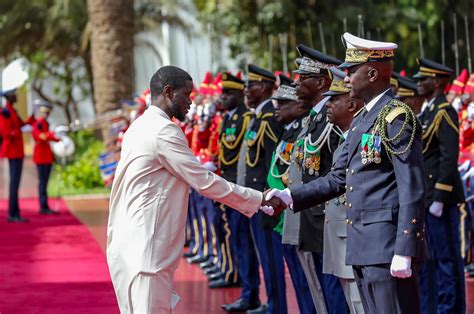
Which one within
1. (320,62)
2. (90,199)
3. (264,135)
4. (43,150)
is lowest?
(90,199)

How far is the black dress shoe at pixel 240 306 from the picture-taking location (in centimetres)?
857

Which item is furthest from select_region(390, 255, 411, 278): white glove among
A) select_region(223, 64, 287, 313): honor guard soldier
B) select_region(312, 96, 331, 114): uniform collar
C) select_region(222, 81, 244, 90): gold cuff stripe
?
select_region(222, 81, 244, 90): gold cuff stripe

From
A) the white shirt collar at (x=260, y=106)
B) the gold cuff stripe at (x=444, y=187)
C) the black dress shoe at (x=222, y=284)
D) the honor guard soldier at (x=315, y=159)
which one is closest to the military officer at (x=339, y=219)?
the honor guard soldier at (x=315, y=159)

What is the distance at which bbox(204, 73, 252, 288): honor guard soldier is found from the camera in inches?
354

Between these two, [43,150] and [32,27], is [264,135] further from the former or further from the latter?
[32,27]

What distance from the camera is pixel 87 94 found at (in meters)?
32.9

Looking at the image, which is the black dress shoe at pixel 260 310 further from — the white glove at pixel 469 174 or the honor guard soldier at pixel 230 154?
the white glove at pixel 469 174

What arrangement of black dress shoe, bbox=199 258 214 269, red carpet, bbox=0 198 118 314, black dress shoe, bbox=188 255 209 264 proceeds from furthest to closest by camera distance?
black dress shoe, bbox=188 255 209 264, black dress shoe, bbox=199 258 214 269, red carpet, bbox=0 198 118 314

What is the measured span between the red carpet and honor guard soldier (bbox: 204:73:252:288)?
1.20 metres

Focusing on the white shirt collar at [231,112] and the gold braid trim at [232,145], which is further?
the white shirt collar at [231,112]

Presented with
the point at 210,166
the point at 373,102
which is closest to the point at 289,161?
the point at 373,102

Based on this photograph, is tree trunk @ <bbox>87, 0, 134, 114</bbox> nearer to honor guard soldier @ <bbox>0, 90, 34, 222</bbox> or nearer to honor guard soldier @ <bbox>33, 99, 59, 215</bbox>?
honor guard soldier @ <bbox>33, 99, 59, 215</bbox>

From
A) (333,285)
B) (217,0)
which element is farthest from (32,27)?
(333,285)

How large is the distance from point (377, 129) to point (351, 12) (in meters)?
14.3
